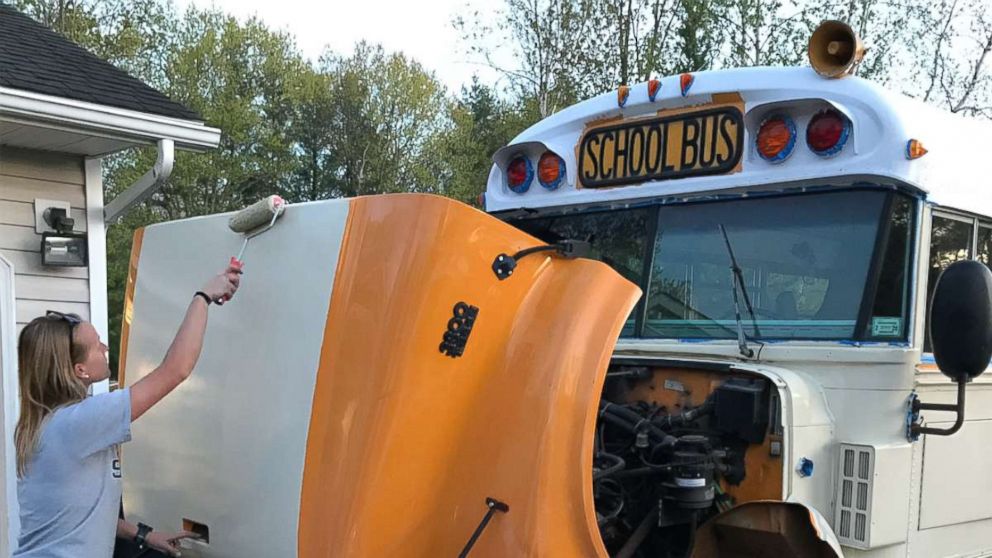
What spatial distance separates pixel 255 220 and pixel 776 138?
194cm

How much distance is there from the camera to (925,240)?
10.0 feet

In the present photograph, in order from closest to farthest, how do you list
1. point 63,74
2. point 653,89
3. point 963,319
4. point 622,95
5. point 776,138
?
point 963,319 → point 776,138 → point 653,89 → point 622,95 → point 63,74

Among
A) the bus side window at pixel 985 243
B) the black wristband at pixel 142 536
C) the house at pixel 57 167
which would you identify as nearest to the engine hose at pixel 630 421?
the black wristband at pixel 142 536

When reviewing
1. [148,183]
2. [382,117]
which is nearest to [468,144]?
[382,117]

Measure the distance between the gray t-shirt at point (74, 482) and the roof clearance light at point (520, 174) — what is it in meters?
2.29

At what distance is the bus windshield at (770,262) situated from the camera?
3006 millimetres

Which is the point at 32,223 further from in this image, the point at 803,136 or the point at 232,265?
the point at 803,136

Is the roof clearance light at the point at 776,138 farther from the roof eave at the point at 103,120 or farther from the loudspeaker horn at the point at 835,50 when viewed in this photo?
the roof eave at the point at 103,120

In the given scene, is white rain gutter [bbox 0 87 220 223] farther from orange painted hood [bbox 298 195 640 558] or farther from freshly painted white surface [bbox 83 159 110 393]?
orange painted hood [bbox 298 195 640 558]

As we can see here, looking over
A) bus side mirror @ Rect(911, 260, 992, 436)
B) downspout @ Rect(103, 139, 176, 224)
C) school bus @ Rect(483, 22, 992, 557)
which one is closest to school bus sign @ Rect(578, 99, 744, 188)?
school bus @ Rect(483, 22, 992, 557)

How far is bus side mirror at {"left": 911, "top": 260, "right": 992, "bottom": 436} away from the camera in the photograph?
2.60 m

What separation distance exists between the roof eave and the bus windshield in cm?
288

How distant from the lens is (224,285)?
7.48 feet

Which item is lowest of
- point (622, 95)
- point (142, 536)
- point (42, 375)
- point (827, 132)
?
point (142, 536)
